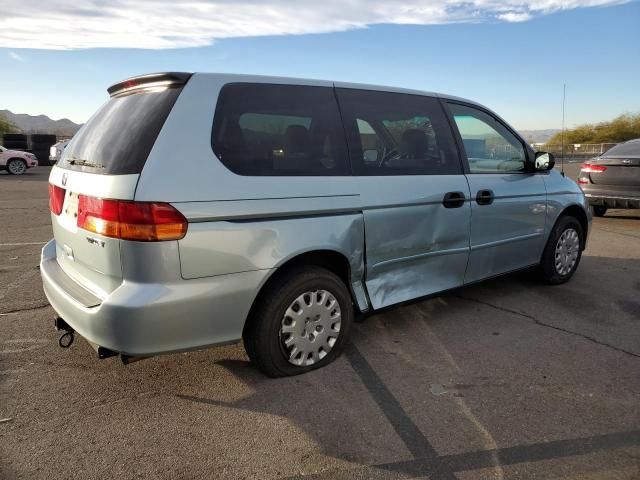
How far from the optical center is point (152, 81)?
282 centimetres

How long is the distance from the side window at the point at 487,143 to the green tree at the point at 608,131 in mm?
48155

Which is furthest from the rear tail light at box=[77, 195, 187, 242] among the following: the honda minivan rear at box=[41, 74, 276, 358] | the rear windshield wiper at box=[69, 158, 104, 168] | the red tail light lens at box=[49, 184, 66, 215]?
the red tail light lens at box=[49, 184, 66, 215]

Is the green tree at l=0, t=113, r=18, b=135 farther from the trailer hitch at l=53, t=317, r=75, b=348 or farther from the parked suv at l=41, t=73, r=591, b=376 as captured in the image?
the parked suv at l=41, t=73, r=591, b=376

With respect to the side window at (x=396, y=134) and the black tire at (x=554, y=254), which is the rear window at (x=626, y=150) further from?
the side window at (x=396, y=134)

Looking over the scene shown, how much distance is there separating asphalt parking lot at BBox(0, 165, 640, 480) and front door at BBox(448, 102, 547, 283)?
561mm

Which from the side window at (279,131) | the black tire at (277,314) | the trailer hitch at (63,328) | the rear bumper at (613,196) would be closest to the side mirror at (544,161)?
the side window at (279,131)

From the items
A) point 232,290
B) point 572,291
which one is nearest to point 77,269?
point 232,290

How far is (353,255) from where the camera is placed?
10.5 feet

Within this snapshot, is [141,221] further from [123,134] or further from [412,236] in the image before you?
[412,236]

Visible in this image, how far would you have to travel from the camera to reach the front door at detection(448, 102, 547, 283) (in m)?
4.03

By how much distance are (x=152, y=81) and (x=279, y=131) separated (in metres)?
0.77

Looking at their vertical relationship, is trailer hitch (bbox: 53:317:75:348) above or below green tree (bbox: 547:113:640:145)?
below

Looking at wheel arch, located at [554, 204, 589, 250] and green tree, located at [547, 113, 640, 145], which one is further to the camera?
green tree, located at [547, 113, 640, 145]

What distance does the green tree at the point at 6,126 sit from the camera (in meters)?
39.9
